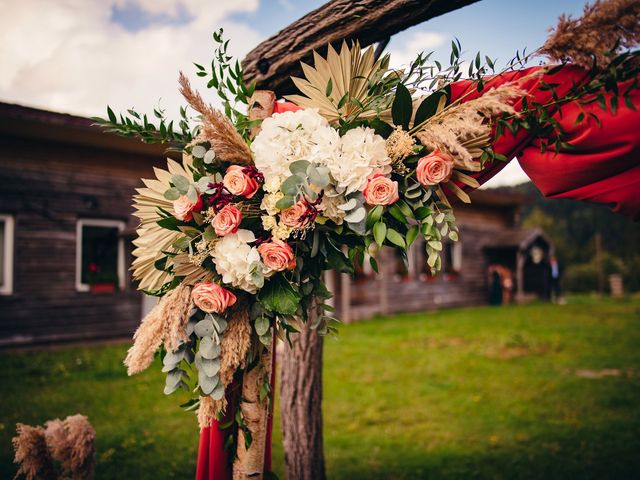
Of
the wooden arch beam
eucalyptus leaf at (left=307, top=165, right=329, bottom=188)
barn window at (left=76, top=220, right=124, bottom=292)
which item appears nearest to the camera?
eucalyptus leaf at (left=307, top=165, right=329, bottom=188)

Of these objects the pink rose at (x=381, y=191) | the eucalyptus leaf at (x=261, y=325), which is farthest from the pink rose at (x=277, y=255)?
the pink rose at (x=381, y=191)

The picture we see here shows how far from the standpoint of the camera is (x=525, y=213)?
6012 cm

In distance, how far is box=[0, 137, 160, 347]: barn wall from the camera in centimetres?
938

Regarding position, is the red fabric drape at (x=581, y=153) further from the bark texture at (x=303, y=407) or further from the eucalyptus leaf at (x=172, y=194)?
the bark texture at (x=303, y=407)

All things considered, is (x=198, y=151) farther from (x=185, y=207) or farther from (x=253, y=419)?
(x=253, y=419)

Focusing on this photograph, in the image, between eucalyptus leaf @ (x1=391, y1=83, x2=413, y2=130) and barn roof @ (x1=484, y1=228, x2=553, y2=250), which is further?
Result: barn roof @ (x1=484, y1=228, x2=553, y2=250)

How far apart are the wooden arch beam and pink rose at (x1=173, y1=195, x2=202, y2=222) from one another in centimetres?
112

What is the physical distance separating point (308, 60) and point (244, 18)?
6.01 feet

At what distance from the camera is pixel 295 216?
170 cm

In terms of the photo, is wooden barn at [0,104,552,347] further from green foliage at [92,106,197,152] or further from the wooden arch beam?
green foliage at [92,106,197,152]

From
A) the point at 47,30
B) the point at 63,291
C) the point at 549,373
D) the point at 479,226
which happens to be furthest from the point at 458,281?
the point at 47,30

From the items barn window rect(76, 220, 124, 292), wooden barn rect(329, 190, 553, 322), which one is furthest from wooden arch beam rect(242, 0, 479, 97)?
wooden barn rect(329, 190, 553, 322)

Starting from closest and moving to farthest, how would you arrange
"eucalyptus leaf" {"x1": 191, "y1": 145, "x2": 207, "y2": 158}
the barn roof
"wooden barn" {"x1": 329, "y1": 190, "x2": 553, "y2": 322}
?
1. "eucalyptus leaf" {"x1": 191, "y1": 145, "x2": 207, "y2": 158}
2. "wooden barn" {"x1": 329, "y1": 190, "x2": 553, "y2": 322}
3. the barn roof

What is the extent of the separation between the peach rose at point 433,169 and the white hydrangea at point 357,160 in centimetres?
13
